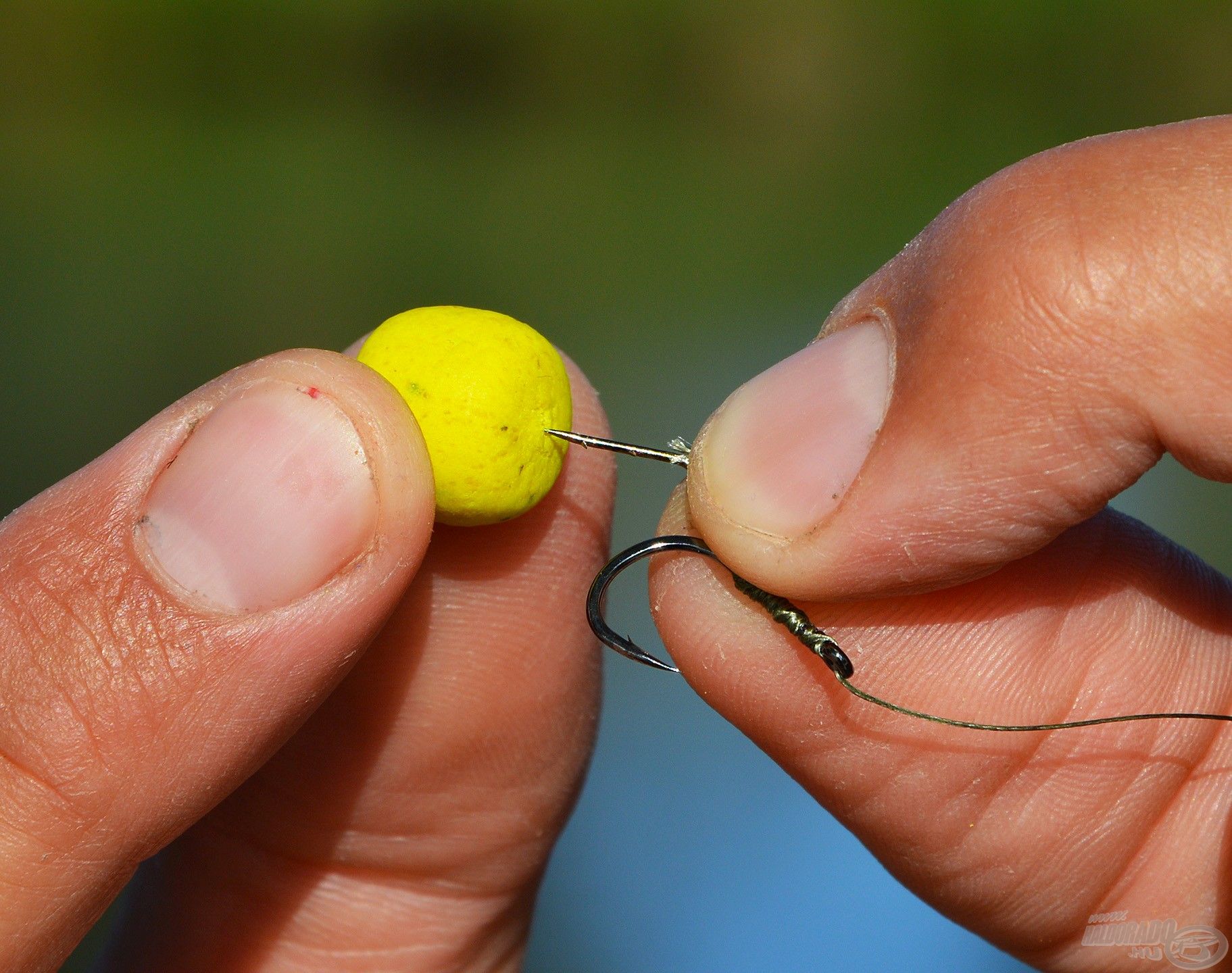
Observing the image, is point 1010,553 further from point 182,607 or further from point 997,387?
point 182,607

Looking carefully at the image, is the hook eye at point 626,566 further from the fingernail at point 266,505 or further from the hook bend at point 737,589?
the fingernail at point 266,505

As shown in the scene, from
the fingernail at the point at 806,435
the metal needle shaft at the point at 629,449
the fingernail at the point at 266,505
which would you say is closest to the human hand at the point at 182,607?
the fingernail at the point at 266,505

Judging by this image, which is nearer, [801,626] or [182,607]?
[182,607]

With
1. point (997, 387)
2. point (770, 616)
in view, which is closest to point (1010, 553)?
point (997, 387)

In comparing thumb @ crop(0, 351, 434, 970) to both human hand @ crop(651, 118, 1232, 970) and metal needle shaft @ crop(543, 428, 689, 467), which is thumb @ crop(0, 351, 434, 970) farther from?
human hand @ crop(651, 118, 1232, 970)

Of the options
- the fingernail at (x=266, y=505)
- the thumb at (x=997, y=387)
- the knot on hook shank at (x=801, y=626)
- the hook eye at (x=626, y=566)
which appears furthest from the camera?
the hook eye at (x=626, y=566)

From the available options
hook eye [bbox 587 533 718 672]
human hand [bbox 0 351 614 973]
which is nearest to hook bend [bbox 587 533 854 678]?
hook eye [bbox 587 533 718 672]

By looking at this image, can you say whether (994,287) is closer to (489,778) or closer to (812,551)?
(812,551)
